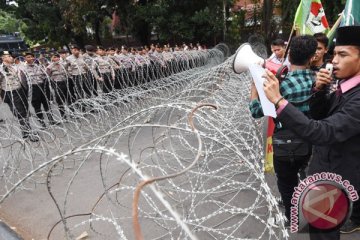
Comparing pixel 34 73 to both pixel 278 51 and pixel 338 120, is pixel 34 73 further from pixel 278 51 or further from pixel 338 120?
pixel 338 120

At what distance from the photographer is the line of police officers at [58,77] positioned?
6645 millimetres

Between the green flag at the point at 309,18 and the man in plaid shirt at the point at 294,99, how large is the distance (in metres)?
3.00

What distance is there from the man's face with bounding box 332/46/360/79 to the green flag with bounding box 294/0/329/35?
11.7ft

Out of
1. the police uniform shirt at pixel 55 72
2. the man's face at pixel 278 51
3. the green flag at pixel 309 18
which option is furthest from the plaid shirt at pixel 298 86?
the police uniform shirt at pixel 55 72

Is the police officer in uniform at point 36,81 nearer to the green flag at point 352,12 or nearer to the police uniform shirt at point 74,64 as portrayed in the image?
the police uniform shirt at point 74,64

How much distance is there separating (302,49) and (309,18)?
11.0 feet

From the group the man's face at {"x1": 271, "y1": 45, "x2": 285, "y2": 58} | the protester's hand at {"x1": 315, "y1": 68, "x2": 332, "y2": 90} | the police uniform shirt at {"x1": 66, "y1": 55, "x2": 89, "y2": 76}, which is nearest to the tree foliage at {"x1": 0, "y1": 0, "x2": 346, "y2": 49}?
the police uniform shirt at {"x1": 66, "y1": 55, "x2": 89, "y2": 76}

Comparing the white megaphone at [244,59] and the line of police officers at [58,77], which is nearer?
the white megaphone at [244,59]

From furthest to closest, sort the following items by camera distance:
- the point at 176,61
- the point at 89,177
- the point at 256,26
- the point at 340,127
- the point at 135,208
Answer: the point at 256,26, the point at 176,61, the point at 89,177, the point at 340,127, the point at 135,208

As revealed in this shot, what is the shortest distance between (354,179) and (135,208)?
1493 millimetres

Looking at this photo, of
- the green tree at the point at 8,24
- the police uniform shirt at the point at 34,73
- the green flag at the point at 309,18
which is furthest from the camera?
the green tree at the point at 8,24

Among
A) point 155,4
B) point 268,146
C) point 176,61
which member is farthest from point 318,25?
point 155,4

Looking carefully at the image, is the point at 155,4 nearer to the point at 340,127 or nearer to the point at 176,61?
the point at 176,61

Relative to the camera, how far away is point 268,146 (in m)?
4.22
